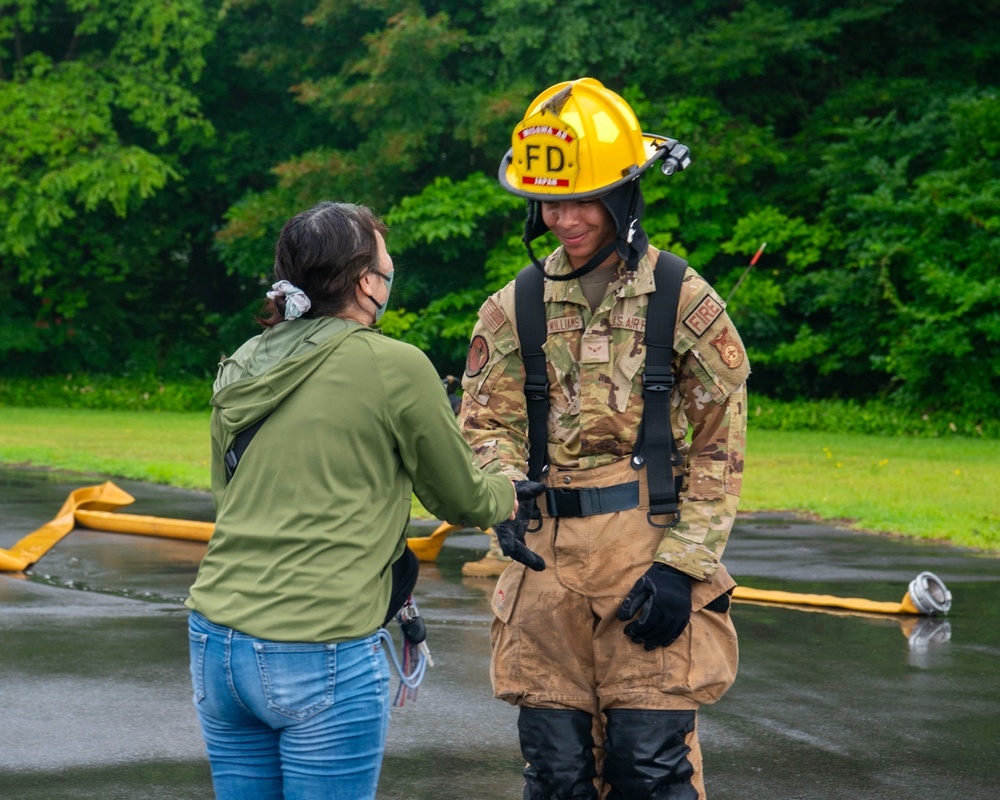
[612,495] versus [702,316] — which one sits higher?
[702,316]

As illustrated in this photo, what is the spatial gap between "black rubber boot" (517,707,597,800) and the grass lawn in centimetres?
716

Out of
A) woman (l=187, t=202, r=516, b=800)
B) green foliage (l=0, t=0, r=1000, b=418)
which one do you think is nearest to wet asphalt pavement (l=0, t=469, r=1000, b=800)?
woman (l=187, t=202, r=516, b=800)

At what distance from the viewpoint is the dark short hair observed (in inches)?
109

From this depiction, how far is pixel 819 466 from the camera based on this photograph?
604 inches

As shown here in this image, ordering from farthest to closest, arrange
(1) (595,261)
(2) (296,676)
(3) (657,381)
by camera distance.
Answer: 1. (1) (595,261)
2. (3) (657,381)
3. (2) (296,676)

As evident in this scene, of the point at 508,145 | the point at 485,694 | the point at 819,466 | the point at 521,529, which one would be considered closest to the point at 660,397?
the point at 521,529

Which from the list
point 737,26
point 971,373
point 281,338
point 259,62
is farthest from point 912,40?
point 281,338

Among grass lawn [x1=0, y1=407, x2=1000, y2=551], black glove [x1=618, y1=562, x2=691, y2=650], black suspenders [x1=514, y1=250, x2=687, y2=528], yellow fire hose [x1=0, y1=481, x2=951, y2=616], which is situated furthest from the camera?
grass lawn [x1=0, y1=407, x2=1000, y2=551]

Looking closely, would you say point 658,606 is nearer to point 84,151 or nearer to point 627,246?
point 627,246

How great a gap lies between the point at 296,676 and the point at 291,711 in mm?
76

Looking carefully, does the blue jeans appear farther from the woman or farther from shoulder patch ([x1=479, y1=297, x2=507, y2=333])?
shoulder patch ([x1=479, y1=297, x2=507, y2=333])

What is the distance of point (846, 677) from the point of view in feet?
20.5

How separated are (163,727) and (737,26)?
66.8ft

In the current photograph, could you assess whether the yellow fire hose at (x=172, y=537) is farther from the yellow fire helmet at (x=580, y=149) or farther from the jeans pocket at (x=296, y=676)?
the jeans pocket at (x=296, y=676)
